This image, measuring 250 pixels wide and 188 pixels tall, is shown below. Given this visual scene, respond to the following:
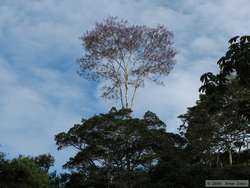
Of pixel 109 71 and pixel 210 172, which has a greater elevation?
pixel 109 71

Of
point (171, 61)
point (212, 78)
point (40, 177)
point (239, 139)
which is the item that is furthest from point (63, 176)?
point (212, 78)

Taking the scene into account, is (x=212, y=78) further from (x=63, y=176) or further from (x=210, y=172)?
(x=63, y=176)

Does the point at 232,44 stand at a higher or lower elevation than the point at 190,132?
lower

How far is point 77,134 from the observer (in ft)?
89.2

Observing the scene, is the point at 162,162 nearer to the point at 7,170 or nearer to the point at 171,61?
the point at 171,61

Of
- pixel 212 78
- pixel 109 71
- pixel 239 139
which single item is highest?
pixel 109 71

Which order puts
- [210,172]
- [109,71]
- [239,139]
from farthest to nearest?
1. [109,71]
2. [239,139]
3. [210,172]

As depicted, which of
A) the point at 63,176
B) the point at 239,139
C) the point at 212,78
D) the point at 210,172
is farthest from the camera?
the point at 63,176

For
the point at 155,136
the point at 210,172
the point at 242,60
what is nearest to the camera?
the point at 242,60

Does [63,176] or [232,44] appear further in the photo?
[63,176]

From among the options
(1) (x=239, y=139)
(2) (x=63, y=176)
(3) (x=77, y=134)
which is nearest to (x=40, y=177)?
(2) (x=63, y=176)

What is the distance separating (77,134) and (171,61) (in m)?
6.19

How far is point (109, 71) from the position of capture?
27500 millimetres

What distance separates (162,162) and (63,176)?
24.6ft
